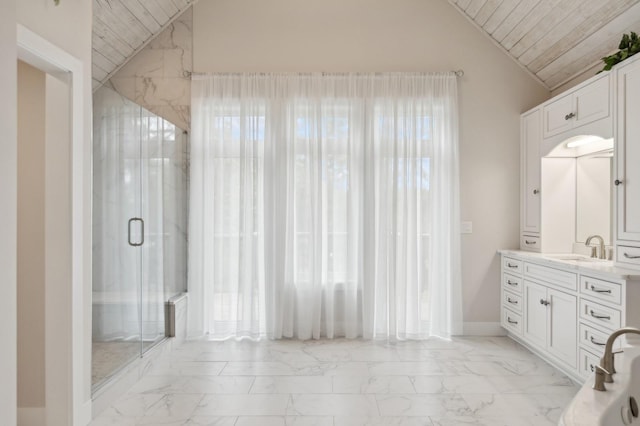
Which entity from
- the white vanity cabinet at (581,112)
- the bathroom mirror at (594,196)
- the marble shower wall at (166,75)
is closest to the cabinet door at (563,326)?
the bathroom mirror at (594,196)

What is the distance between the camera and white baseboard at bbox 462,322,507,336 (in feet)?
13.3

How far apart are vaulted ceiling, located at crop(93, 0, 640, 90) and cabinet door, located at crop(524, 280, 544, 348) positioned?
1973mm

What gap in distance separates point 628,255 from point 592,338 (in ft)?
1.97

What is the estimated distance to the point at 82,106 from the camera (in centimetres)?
229

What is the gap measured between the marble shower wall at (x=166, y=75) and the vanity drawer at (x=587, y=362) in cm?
387

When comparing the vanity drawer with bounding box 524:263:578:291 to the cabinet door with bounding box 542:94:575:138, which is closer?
the vanity drawer with bounding box 524:263:578:291

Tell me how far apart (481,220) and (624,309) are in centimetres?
175

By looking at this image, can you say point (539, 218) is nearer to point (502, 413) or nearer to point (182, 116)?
point (502, 413)

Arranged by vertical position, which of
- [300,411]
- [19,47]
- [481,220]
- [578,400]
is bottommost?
[300,411]

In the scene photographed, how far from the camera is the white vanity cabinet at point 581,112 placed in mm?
2840

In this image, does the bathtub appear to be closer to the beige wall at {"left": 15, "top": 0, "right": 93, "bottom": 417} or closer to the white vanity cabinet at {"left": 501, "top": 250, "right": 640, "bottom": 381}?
the white vanity cabinet at {"left": 501, "top": 250, "right": 640, "bottom": 381}

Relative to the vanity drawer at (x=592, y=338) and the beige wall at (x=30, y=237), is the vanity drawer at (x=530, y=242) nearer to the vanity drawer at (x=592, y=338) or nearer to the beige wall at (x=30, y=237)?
the vanity drawer at (x=592, y=338)

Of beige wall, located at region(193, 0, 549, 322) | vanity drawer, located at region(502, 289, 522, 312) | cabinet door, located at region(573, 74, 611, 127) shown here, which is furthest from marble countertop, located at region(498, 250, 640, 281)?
cabinet door, located at region(573, 74, 611, 127)

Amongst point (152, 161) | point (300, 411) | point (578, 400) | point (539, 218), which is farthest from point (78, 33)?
point (539, 218)
